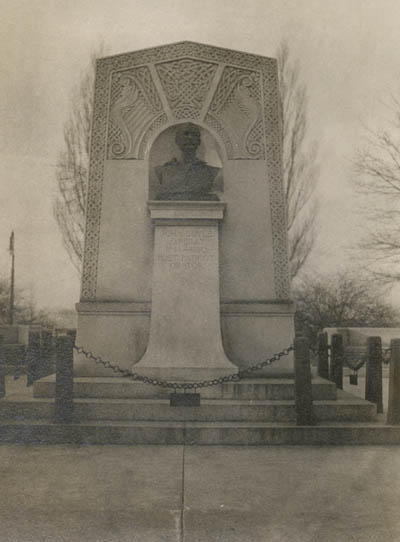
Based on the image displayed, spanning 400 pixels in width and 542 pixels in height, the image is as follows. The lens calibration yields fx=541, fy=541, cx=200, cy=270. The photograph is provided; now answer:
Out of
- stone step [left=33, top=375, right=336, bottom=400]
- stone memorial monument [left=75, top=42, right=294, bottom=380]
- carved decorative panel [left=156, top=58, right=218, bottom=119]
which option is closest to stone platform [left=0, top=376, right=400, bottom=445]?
stone step [left=33, top=375, right=336, bottom=400]

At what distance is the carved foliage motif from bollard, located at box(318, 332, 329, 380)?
4220mm

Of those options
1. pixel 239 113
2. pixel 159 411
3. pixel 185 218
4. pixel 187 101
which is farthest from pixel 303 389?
pixel 187 101

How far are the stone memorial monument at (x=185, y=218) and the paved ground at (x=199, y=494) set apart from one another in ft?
7.42

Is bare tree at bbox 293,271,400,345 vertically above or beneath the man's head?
beneath

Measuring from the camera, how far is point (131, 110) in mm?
9016

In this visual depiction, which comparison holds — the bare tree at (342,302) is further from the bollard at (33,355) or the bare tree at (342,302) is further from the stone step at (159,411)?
the stone step at (159,411)

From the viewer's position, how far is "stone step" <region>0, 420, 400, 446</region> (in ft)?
20.1

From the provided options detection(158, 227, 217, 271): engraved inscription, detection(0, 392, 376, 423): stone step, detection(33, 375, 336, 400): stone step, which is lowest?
detection(0, 392, 376, 423): stone step

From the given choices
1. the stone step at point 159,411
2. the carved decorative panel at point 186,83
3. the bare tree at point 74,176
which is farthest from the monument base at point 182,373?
the bare tree at point 74,176

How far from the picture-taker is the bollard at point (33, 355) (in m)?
8.02

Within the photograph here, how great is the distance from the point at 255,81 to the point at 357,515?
23.7 feet

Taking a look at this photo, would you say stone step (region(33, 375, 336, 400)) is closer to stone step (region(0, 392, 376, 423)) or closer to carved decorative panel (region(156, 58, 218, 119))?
stone step (region(0, 392, 376, 423))

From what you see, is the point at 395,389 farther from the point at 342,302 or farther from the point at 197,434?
the point at 342,302

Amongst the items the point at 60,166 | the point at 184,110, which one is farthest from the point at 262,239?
the point at 60,166
